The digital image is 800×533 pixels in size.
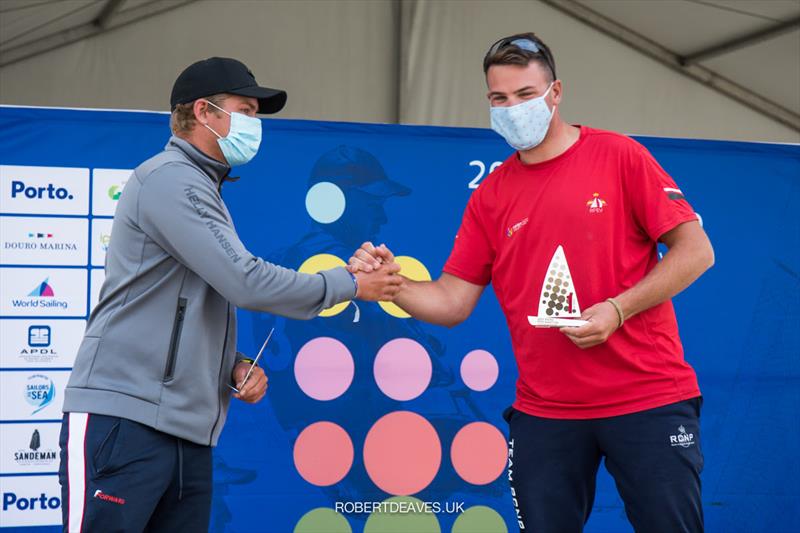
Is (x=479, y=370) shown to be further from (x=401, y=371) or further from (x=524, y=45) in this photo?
(x=524, y=45)

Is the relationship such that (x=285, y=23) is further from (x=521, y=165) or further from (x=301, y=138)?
(x=521, y=165)

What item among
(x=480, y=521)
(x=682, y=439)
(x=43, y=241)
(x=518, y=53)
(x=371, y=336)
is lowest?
(x=480, y=521)

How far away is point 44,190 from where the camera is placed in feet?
10.1

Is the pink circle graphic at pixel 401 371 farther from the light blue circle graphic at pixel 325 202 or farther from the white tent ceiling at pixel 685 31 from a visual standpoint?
the white tent ceiling at pixel 685 31

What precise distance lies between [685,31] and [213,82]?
14.9 feet

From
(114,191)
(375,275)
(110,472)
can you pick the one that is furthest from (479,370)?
(110,472)

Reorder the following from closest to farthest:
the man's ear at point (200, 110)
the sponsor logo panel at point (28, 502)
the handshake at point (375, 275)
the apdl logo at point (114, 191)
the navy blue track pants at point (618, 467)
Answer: the navy blue track pants at point (618, 467), the man's ear at point (200, 110), the handshake at point (375, 275), the sponsor logo panel at point (28, 502), the apdl logo at point (114, 191)

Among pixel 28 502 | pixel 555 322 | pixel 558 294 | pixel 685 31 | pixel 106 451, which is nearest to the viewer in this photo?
pixel 106 451

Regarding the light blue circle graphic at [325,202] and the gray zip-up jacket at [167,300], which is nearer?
the gray zip-up jacket at [167,300]

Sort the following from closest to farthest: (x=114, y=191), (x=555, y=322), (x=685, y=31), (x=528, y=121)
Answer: (x=555, y=322), (x=528, y=121), (x=114, y=191), (x=685, y=31)

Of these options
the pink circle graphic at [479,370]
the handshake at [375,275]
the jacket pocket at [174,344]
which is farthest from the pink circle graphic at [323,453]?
the jacket pocket at [174,344]

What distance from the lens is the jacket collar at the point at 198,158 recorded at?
6.66 ft

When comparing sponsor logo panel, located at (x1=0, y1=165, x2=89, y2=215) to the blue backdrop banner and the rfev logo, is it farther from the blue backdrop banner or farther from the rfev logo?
the rfev logo

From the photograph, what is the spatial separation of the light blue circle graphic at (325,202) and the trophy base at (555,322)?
4.76 ft
